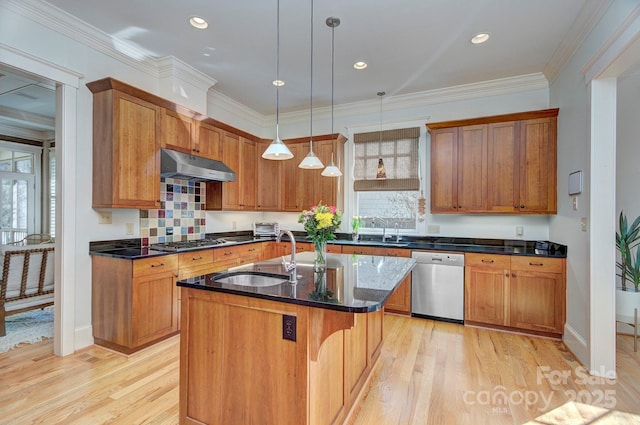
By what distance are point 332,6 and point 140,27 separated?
1.79 meters

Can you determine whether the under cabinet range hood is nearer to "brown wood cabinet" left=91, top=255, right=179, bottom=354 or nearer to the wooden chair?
"brown wood cabinet" left=91, top=255, right=179, bottom=354

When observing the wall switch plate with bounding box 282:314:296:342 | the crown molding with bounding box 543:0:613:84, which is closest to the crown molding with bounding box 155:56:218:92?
the wall switch plate with bounding box 282:314:296:342

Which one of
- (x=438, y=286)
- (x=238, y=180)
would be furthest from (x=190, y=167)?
(x=438, y=286)

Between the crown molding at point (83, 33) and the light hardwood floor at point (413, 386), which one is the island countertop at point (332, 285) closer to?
the light hardwood floor at point (413, 386)

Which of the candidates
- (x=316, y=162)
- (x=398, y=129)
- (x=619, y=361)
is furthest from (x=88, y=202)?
(x=619, y=361)

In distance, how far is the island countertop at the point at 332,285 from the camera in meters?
1.34

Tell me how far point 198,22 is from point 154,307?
2644 mm

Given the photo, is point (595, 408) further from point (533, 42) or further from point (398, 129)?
point (398, 129)

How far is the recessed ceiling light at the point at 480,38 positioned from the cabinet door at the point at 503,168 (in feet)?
3.42

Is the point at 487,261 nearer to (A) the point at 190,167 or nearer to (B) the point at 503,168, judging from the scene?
(B) the point at 503,168

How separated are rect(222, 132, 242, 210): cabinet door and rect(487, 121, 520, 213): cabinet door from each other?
332cm

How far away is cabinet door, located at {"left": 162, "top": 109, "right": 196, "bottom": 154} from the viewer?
3.22 metres

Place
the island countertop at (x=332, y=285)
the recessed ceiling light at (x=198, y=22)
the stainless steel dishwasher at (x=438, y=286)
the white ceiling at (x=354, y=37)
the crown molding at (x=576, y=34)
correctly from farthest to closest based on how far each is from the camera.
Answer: the stainless steel dishwasher at (x=438, y=286) < the recessed ceiling light at (x=198, y=22) < the white ceiling at (x=354, y=37) < the crown molding at (x=576, y=34) < the island countertop at (x=332, y=285)

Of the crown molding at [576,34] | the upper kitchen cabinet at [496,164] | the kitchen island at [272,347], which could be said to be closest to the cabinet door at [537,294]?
the upper kitchen cabinet at [496,164]
